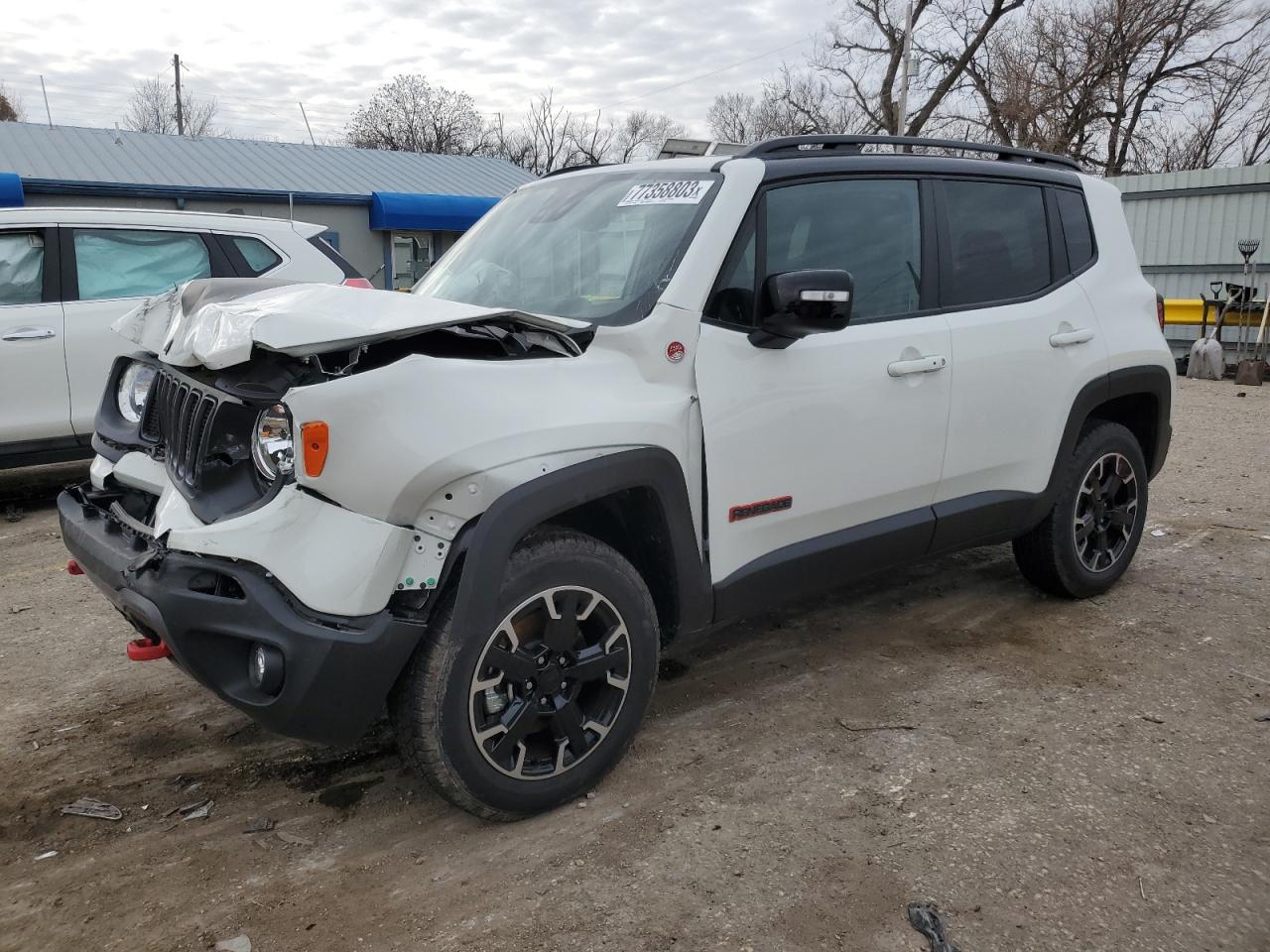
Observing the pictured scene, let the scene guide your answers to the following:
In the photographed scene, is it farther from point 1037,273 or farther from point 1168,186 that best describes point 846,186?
point 1168,186

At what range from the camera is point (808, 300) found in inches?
116

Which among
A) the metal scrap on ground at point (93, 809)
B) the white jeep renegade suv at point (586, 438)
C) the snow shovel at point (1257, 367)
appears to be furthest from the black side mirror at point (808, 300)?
the snow shovel at point (1257, 367)

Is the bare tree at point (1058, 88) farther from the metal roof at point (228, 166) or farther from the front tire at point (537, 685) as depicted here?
the front tire at point (537, 685)

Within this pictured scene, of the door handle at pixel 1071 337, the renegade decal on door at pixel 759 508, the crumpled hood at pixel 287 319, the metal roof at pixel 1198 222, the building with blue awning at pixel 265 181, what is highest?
the building with blue awning at pixel 265 181

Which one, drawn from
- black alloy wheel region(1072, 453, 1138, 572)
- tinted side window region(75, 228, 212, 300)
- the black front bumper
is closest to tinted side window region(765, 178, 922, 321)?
black alloy wheel region(1072, 453, 1138, 572)

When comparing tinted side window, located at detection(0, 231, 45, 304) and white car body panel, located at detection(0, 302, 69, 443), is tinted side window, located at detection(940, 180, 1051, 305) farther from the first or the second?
tinted side window, located at detection(0, 231, 45, 304)

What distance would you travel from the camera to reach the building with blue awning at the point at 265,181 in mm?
22031

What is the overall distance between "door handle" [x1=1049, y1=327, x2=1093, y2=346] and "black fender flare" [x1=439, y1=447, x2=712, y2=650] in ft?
6.56

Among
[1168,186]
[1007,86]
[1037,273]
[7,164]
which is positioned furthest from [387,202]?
[1037,273]

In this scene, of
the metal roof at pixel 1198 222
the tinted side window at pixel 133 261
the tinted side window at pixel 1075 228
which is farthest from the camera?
the metal roof at pixel 1198 222

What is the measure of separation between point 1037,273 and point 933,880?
104 inches

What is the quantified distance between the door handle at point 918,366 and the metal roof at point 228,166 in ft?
57.0

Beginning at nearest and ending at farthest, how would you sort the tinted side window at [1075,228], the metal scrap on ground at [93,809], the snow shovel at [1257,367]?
the metal scrap on ground at [93,809] → the tinted side window at [1075,228] → the snow shovel at [1257,367]

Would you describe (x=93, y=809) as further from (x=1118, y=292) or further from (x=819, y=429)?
(x=1118, y=292)
